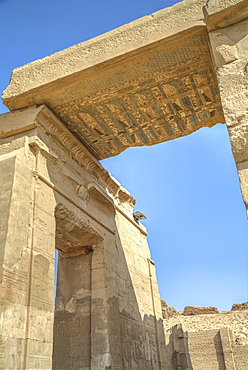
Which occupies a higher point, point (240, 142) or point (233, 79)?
point (233, 79)

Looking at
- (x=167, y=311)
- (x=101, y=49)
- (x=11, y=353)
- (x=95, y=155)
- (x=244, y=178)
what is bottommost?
(x=11, y=353)

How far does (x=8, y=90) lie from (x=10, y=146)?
99 cm

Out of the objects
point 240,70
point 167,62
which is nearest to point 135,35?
point 167,62

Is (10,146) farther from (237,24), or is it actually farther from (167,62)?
(237,24)

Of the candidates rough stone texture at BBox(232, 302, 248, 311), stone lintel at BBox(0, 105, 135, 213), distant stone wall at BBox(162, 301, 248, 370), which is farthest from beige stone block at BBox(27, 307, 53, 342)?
rough stone texture at BBox(232, 302, 248, 311)

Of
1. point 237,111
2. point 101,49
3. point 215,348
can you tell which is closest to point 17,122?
point 101,49

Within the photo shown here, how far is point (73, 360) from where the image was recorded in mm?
6141

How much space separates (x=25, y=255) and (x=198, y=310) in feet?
78.1

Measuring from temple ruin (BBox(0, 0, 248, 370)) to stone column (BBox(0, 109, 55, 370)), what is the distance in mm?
17

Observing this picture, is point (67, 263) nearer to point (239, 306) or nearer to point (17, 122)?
point (17, 122)

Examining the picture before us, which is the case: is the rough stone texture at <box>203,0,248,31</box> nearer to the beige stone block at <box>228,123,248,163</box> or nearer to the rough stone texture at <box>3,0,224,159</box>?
the rough stone texture at <box>3,0,224,159</box>

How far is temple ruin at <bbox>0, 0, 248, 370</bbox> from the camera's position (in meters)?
4.14

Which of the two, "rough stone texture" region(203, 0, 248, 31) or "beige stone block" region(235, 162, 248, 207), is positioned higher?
"rough stone texture" region(203, 0, 248, 31)

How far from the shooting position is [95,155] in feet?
24.0
